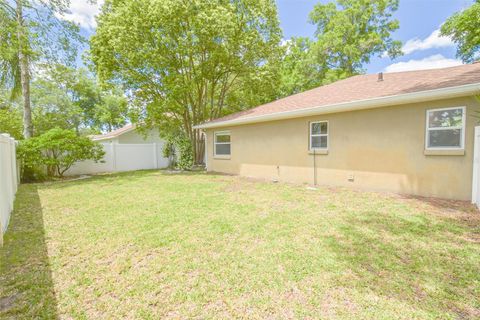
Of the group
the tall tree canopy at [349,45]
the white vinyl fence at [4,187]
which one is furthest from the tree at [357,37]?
the white vinyl fence at [4,187]

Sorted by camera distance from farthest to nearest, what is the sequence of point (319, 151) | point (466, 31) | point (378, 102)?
point (466, 31) → point (319, 151) → point (378, 102)

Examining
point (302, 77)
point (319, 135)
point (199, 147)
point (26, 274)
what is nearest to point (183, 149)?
point (199, 147)

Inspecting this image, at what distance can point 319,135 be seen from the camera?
27.8ft

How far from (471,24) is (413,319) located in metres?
18.9

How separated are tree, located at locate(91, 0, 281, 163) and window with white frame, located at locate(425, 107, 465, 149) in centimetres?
1009

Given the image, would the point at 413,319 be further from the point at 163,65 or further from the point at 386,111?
the point at 163,65

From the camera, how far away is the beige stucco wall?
230 inches

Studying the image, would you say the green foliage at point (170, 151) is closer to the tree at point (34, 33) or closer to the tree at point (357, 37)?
the tree at point (34, 33)

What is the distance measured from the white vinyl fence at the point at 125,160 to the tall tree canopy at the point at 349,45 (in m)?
12.1

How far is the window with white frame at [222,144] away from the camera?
1227cm

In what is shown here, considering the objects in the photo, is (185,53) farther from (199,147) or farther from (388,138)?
(388,138)

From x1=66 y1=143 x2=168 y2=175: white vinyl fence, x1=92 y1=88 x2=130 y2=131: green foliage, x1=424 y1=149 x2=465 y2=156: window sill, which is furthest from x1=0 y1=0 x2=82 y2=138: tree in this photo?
x1=92 y1=88 x2=130 y2=131: green foliage

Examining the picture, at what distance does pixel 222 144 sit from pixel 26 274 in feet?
33.2

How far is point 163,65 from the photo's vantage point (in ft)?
41.5
